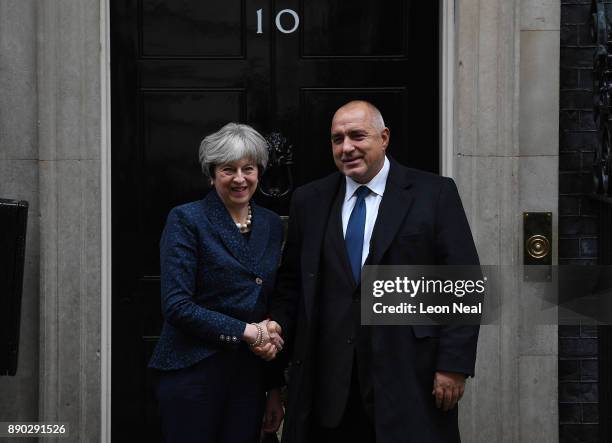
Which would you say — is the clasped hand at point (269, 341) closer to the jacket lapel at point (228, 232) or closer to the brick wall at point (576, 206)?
the jacket lapel at point (228, 232)

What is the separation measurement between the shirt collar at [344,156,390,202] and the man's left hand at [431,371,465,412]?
0.74 metres

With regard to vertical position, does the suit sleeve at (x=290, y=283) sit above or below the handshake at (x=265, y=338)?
above

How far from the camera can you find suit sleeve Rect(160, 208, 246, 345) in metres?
3.65

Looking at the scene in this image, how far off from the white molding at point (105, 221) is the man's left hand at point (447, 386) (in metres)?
2.27

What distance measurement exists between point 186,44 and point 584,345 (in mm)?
2777

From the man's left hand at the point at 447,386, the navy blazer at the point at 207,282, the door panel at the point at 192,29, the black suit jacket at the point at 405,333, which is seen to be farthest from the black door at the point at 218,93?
the man's left hand at the point at 447,386

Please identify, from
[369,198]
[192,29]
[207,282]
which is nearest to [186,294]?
[207,282]

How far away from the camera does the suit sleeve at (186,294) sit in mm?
3650

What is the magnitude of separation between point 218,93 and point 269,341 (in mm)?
2100

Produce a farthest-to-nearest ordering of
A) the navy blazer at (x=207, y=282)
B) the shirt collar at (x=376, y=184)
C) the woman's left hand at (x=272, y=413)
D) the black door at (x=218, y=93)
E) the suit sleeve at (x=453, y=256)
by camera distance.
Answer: the black door at (x=218, y=93) → the woman's left hand at (x=272, y=413) → the shirt collar at (x=376, y=184) → the navy blazer at (x=207, y=282) → the suit sleeve at (x=453, y=256)

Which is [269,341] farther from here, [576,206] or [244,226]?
[576,206]

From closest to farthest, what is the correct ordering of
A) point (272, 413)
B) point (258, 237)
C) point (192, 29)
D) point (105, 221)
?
point (258, 237)
point (272, 413)
point (105, 221)
point (192, 29)

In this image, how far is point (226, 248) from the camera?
380cm

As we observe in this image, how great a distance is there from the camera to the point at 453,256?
361 centimetres
